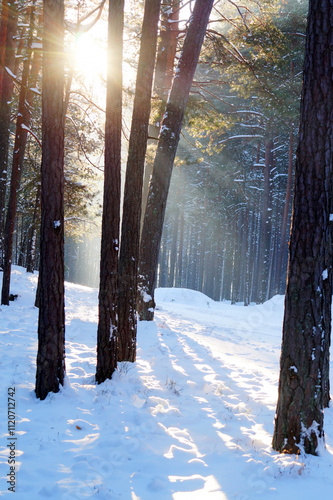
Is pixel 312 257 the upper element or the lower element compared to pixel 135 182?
lower

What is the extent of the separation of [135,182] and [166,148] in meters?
2.82

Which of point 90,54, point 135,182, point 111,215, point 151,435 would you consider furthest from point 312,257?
point 90,54

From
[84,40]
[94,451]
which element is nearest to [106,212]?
[94,451]

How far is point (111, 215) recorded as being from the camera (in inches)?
194

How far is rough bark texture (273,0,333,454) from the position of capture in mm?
3342

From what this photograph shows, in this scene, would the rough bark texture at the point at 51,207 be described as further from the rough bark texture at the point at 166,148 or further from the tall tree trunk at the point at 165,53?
the tall tree trunk at the point at 165,53

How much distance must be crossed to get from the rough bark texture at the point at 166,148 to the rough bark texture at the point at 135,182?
1.97m

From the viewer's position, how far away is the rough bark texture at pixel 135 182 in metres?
5.84

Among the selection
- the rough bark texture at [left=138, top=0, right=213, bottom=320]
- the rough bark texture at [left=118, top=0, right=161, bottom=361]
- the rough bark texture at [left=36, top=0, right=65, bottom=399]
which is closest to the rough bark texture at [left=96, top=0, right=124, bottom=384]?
the rough bark texture at [left=36, top=0, right=65, bottom=399]

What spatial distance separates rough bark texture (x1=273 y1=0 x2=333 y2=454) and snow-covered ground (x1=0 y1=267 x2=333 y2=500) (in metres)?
0.33

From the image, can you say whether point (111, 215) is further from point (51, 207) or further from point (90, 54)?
point (90, 54)

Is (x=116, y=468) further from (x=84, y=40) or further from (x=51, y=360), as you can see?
(x=84, y=40)

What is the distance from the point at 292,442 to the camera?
335 cm

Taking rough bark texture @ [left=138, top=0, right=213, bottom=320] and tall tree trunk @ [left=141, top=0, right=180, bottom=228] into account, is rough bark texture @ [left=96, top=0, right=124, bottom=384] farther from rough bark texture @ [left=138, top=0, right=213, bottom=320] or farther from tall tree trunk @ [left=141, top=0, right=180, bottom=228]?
tall tree trunk @ [left=141, top=0, right=180, bottom=228]
